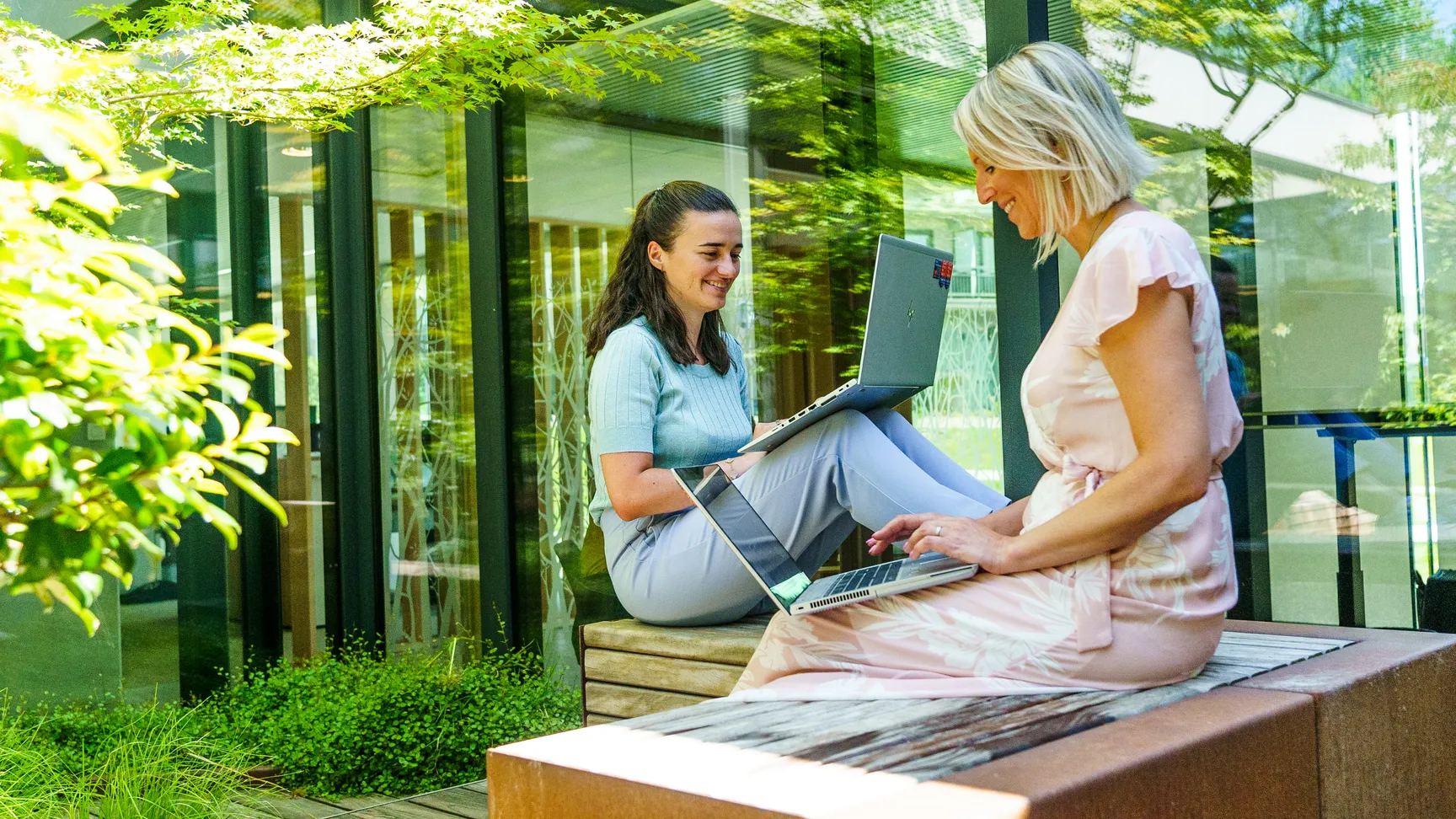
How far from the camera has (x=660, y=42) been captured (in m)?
4.02

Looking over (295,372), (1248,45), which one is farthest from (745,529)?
(295,372)

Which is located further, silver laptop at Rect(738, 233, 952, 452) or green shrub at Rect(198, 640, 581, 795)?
green shrub at Rect(198, 640, 581, 795)

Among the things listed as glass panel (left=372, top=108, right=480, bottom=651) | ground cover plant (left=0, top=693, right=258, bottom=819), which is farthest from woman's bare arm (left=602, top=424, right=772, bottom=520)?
glass panel (left=372, top=108, right=480, bottom=651)

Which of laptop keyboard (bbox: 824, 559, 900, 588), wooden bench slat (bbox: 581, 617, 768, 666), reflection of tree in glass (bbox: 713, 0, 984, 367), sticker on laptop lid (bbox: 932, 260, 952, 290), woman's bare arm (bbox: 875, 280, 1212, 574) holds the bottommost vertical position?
wooden bench slat (bbox: 581, 617, 768, 666)

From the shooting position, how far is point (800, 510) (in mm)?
2385

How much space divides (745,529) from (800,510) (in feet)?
0.93

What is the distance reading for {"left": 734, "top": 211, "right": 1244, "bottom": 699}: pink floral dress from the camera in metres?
1.65

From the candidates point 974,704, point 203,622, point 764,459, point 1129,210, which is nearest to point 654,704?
point 764,459

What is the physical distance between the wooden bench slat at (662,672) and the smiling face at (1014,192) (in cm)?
103

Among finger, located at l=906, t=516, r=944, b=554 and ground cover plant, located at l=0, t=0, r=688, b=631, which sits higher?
ground cover plant, located at l=0, t=0, r=688, b=631

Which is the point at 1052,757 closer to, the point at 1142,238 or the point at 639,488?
the point at 1142,238

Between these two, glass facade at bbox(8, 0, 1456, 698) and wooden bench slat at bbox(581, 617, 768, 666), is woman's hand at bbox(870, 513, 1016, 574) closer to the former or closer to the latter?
wooden bench slat at bbox(581, 617, 768, 666)

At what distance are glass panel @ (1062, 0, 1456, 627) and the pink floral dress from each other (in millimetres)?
988

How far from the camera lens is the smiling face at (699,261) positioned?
9.46ft
